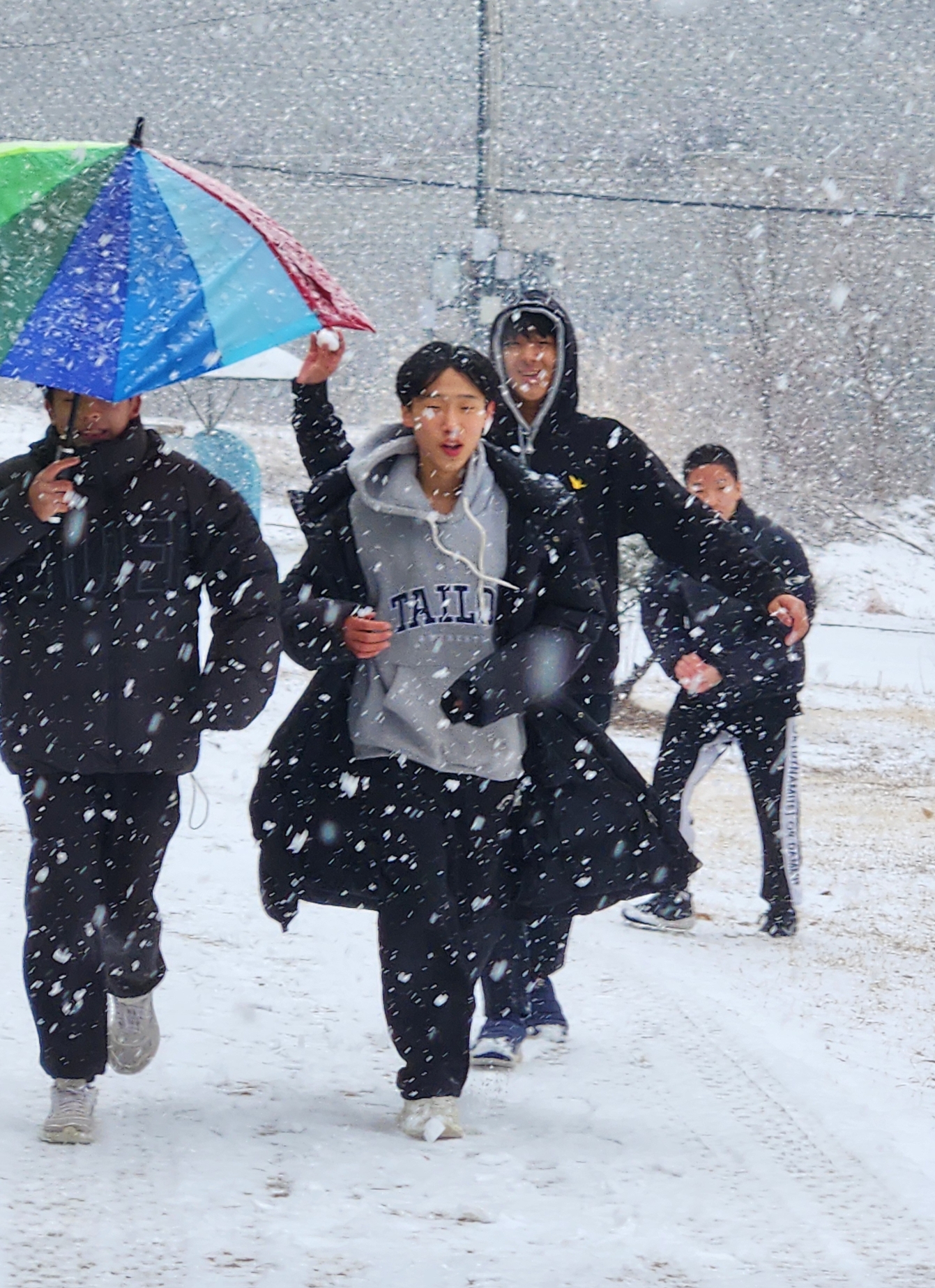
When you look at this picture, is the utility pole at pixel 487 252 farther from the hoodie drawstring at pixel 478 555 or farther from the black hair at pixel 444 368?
the hoodie drawstring at pixel 478 555

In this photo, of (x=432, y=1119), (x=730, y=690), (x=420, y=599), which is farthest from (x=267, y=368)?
(x=432, y=1119)

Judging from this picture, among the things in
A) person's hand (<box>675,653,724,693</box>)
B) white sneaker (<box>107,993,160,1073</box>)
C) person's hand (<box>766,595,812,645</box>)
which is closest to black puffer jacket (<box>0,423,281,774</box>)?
white sneaker (<box>107,993,160,1073</box>)

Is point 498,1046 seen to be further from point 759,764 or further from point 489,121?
point 489,121

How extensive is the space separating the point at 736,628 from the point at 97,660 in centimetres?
338

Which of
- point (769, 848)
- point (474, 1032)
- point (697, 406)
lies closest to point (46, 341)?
point (474, 1032)

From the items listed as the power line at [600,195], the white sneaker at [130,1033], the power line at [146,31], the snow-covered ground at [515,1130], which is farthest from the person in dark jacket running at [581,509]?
the power line at [146,31]

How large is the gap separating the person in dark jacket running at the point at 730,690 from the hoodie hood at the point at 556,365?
6.28 feet

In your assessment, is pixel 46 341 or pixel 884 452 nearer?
pixel 46 341

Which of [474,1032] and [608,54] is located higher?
[608,54]

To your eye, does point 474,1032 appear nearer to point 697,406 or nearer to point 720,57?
point 697,406

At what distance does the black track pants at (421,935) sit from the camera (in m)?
3.79

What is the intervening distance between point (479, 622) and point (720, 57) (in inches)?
988

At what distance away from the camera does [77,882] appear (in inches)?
143

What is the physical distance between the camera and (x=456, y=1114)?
3.78 metres
